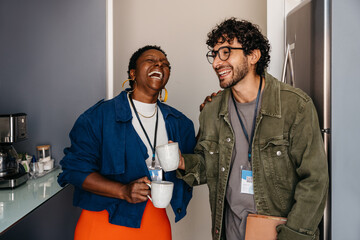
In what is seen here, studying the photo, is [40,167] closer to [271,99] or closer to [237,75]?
[237,75]

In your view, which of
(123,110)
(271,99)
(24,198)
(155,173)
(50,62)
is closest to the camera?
(271,99)

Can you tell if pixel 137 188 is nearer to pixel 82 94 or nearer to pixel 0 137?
pixel 0 137

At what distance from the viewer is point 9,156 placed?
6.43 ft

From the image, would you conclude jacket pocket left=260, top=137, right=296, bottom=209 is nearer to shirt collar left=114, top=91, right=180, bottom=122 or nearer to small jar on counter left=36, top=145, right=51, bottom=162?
shirt collar left=114, top=91, right=180, bottom=122

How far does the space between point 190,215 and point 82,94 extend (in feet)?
4.98

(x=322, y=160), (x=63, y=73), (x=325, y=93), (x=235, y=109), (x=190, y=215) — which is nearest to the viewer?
(x=322, y=160)

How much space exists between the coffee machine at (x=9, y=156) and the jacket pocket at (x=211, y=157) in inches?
50.2

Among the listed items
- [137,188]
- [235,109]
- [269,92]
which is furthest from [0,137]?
[269,92]

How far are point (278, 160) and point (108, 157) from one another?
2.82 feet

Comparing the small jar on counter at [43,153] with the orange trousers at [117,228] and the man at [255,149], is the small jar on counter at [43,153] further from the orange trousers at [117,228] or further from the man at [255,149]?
the man at [255,149]

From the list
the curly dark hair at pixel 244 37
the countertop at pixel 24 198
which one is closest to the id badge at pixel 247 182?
the curly dark hair at pixel 244 37

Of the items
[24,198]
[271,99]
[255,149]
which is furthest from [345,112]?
[24,198]

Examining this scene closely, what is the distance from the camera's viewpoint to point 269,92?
A: 54.6 inches

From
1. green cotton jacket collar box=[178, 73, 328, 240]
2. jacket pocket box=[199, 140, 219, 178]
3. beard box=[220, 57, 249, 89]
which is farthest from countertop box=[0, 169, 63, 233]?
beard box=[220, 57, 249, 89]
